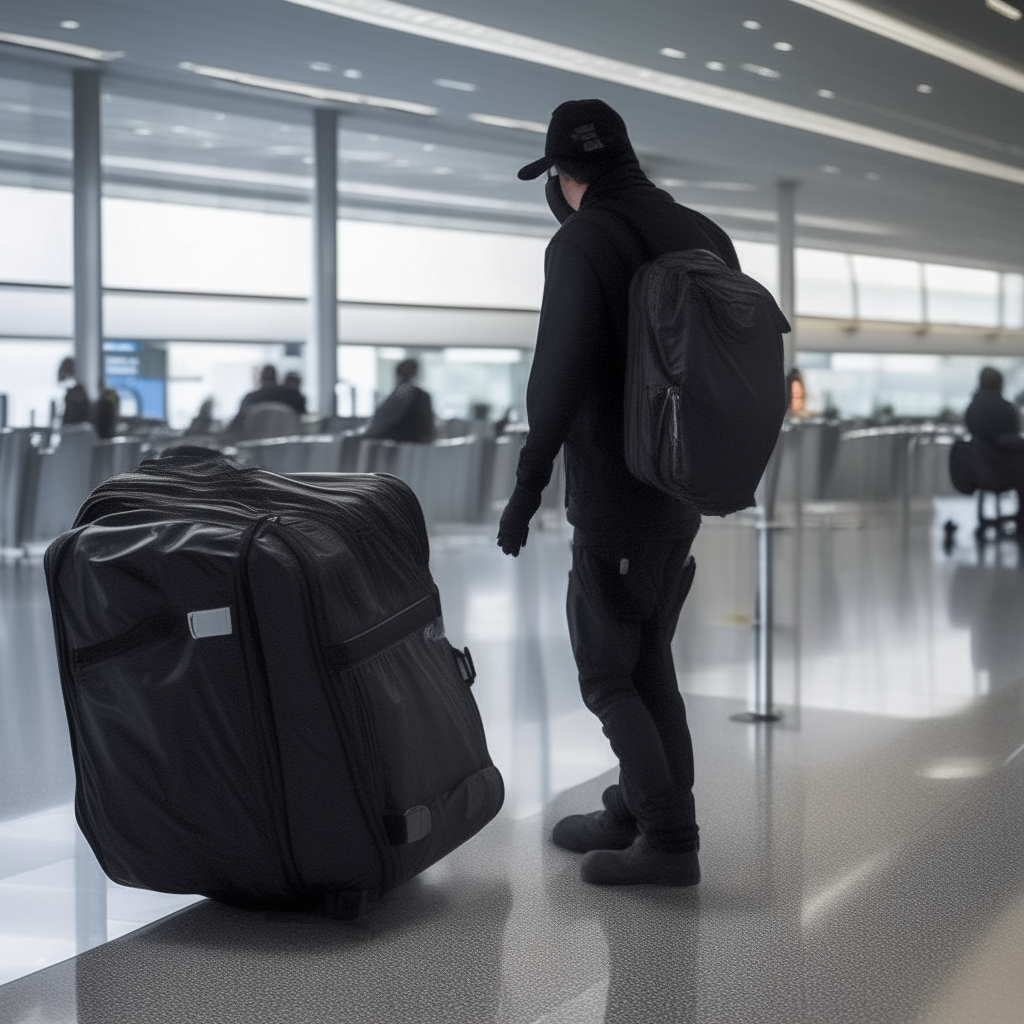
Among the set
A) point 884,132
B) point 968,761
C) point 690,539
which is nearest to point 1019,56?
point 884,132

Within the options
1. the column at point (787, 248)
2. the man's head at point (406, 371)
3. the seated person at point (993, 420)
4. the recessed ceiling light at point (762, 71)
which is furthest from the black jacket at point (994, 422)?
the column at point (787, 248)

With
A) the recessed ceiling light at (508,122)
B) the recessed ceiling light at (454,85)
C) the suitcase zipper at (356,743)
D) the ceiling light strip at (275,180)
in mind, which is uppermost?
the recessed ceiling light at (508,122)

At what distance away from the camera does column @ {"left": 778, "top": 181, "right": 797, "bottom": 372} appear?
22344mm

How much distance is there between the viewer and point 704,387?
242 centimetres

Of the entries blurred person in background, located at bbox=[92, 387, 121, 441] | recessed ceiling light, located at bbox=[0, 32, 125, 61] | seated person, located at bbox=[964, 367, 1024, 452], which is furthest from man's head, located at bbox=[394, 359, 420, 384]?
recessed ceiling light, located at bbox=[0, 32, 125, 61]

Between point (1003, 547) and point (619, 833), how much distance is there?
7830mm

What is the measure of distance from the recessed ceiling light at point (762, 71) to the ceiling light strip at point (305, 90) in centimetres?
378

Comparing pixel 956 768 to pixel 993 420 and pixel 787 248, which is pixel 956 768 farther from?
pixel 787 248

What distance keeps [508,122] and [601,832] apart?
15475 millimetres

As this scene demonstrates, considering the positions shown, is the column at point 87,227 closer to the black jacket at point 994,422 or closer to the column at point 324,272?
the column at point 324,272

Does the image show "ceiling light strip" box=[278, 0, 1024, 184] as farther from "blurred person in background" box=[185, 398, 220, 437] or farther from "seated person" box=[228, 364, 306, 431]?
"blurred person in background" box=[185, 398, 220, 437]

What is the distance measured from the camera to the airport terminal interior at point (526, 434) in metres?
2.35

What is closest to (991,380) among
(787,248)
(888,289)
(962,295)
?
(787,248)

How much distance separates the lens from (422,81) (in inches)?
591
